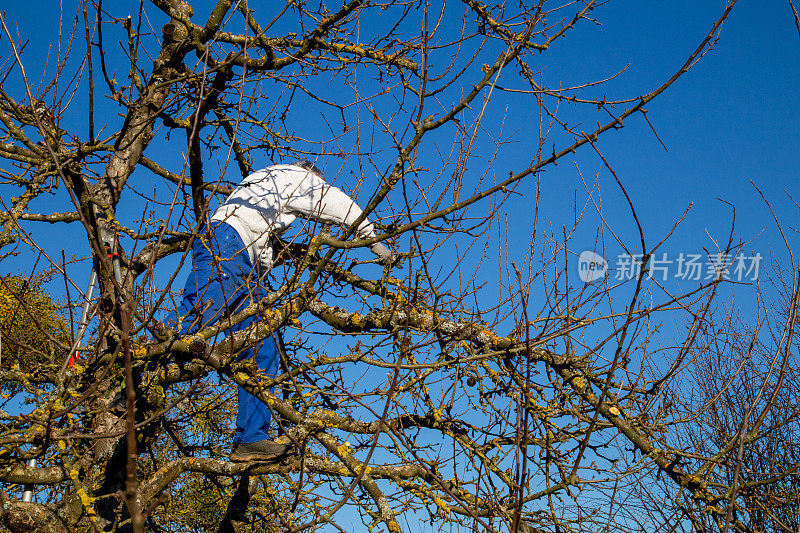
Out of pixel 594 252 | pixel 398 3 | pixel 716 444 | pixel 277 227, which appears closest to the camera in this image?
pixel 594 252

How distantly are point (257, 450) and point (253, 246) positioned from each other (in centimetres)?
125

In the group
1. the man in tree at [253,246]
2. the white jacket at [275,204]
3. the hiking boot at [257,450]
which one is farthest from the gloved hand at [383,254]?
the hiking boot at [257,450]

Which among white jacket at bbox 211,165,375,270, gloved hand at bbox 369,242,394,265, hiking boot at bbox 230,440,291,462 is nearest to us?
hiking boot at bbox 230,440,291,462

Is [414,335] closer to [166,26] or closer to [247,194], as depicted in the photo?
[247,194]

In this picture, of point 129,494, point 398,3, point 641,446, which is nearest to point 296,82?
point 398,3

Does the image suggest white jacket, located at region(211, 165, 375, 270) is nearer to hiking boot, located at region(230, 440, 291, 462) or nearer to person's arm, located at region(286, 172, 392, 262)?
person's arm, located at region(286, 172, 392, 262)

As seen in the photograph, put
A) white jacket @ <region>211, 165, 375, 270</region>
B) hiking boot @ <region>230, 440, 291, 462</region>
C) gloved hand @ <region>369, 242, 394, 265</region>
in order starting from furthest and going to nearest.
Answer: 1. white jacket @ <region>211, 165, 375, 270</region>
2. gloved hand @ <region>369, 242, 394, 265</region>
3. hiking boot @ <region>230, 440, 291, 462</region>

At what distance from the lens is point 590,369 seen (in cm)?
350

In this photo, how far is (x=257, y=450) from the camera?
135 inches

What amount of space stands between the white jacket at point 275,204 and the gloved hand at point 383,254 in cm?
15

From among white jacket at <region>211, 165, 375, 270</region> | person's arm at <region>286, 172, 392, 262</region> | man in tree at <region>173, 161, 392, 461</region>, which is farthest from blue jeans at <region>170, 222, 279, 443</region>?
person's arm at <region>286, 172, 392, 262</region>

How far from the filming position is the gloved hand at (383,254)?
3678 mm

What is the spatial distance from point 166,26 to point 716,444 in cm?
868

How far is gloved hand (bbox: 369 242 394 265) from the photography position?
3.68 metres
